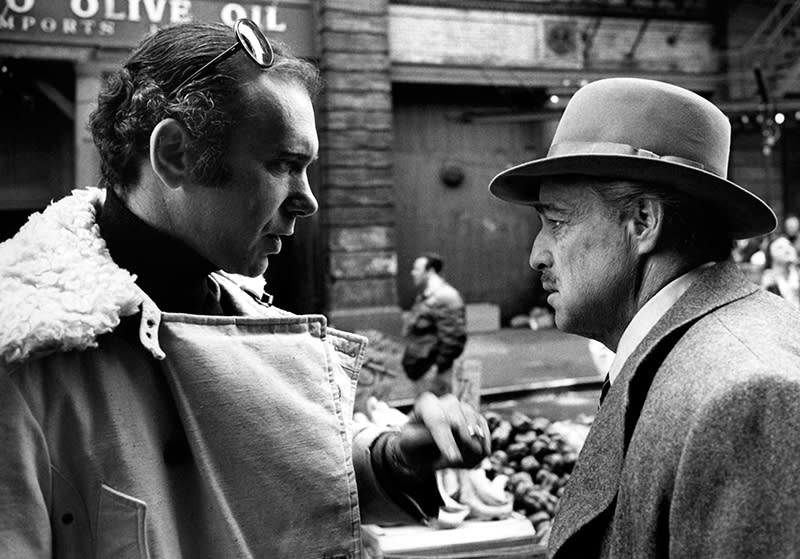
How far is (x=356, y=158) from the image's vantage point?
1158cm

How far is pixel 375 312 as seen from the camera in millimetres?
11516

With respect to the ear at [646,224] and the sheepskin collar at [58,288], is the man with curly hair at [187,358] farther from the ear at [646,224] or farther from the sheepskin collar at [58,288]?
the ear at [646,224]

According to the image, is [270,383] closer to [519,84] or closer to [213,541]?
[213,541]

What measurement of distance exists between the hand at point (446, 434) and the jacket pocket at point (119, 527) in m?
0.56

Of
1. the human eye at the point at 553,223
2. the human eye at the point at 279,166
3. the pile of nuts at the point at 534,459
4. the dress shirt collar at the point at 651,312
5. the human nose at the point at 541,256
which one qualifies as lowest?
the pile of nuts at the point at 534,459

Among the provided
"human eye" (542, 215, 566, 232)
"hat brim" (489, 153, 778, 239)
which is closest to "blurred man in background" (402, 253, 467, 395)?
"human eye" (542, 215, 566, 232)

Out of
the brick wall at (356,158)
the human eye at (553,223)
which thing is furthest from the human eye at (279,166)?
the brick wall at (356,158)

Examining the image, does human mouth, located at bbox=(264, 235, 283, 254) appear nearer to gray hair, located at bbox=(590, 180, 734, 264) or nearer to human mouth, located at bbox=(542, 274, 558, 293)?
human mouth, located at bbox=(542, 274, 558, 293)

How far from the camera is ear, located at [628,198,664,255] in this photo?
6.09ft

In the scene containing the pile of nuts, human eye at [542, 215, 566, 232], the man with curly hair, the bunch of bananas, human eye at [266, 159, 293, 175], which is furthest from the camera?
the pile of nuts

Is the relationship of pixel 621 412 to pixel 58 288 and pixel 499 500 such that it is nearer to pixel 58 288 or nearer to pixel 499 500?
pixel 58 288

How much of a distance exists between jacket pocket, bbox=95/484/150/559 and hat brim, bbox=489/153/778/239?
1.23 m

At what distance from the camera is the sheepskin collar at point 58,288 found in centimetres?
145

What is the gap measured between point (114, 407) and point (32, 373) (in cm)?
17
